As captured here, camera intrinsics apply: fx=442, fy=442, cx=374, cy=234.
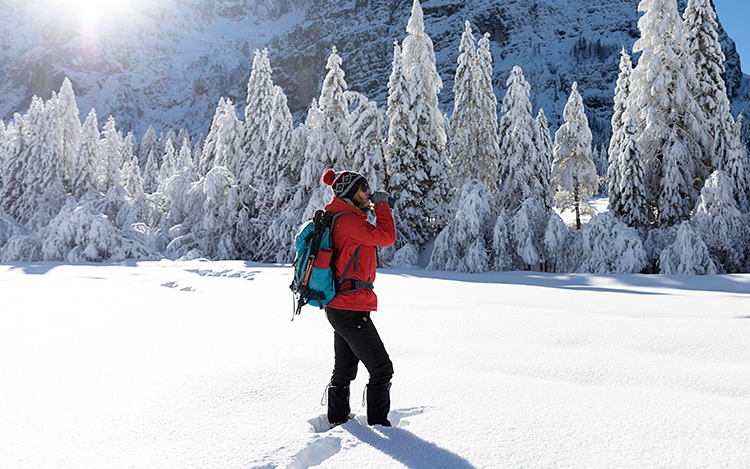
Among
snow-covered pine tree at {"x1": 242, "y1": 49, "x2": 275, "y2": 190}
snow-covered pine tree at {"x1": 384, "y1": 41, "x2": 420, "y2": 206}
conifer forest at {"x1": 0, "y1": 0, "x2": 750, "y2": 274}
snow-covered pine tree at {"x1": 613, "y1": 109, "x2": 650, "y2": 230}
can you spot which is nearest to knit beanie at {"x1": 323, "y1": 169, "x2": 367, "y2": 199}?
conifer forest at {"x1": 0, "y1": 0, "x2": 750, "y2": 274}

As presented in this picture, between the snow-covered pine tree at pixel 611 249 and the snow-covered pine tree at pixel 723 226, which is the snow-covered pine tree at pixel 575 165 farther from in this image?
the snow-covered pine tree at pixel 611 249

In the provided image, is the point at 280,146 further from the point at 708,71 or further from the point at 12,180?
the point at 12,180

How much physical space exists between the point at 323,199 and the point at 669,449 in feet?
54.2

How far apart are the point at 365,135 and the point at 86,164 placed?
2283cm

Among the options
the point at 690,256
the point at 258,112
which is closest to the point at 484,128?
the point at 690,256

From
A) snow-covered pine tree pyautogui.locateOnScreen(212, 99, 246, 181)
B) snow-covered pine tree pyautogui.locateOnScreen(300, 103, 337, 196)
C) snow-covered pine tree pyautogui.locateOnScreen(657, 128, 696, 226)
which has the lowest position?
snow-covered pine tree pyautogui.locateOnScreen(657, 128, 696, 226)

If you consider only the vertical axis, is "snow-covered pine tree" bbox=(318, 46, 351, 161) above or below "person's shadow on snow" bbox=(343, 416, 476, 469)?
above

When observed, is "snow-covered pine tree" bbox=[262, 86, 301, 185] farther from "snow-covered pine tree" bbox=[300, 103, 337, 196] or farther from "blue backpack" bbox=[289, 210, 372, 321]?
"blue backpack" bbox=[289, 210, 372, 321]

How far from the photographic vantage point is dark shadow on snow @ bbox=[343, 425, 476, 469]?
2.32m

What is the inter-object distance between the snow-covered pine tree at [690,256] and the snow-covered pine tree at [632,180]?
3.05 meters

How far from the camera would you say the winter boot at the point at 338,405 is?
9.68 feet

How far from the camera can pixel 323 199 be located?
59.9 ft

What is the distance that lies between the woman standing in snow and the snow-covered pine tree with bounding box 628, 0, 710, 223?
16.3 metres

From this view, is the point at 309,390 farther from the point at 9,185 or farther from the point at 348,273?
the point at 9,185
